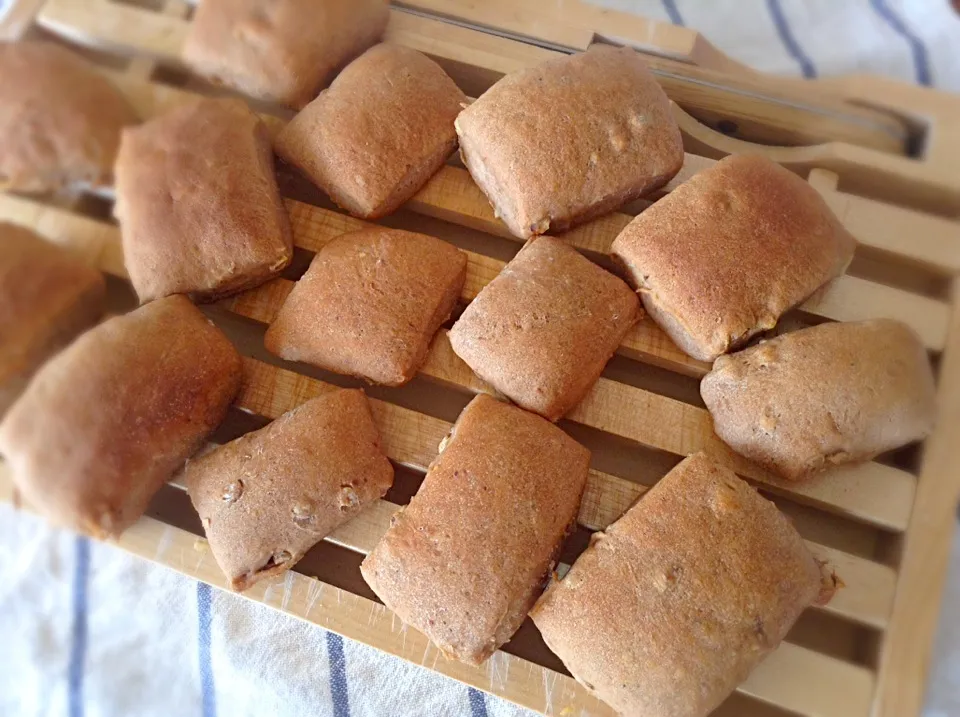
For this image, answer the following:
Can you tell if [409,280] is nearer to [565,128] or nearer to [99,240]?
[565,128]

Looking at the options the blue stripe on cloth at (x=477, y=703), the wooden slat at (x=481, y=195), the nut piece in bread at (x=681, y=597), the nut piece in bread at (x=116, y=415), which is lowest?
the blue stripe on cloth at (x=477, y=703)

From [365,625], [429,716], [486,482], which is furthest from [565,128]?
[429,716]

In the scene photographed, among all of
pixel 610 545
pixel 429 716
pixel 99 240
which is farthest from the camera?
pixel 429 716

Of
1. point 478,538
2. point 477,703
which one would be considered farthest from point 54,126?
point 477,703

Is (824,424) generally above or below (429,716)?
above

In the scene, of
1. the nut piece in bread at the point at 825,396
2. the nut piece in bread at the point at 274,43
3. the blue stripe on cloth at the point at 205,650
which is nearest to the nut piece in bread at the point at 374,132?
the nut piece in bread at the point at 274,43

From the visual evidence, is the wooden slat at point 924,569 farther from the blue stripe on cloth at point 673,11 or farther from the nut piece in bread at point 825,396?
the blue stripe on cloth at point 673,11

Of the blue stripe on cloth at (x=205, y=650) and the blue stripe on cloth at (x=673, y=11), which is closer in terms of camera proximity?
the blue stripe on cloth at (x=205, y=650)

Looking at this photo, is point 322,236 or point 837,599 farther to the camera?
point 322,236
